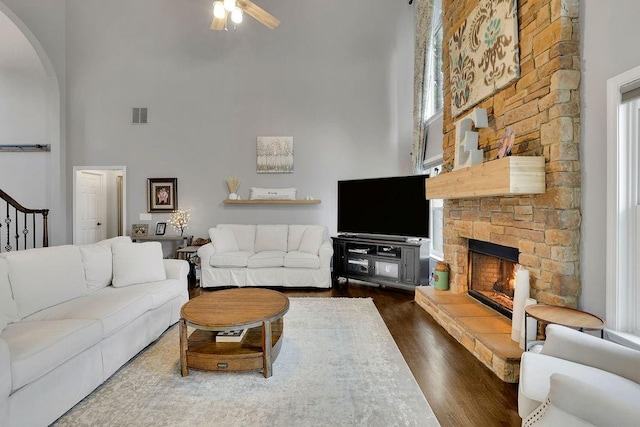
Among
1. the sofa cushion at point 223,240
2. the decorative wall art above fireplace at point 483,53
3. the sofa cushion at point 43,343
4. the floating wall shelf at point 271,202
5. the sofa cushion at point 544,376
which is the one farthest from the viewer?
the floating wall shelf at point 271,202

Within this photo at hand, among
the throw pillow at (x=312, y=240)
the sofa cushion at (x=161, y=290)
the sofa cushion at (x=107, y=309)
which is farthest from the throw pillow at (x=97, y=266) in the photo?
the throw pillow at (x=312, y=240)

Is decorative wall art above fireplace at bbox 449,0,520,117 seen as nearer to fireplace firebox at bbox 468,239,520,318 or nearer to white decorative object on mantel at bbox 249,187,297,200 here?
fireplace firebox at bbox 468,239,520,318

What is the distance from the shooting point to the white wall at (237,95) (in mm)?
5531

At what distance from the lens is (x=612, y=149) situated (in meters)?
1.79

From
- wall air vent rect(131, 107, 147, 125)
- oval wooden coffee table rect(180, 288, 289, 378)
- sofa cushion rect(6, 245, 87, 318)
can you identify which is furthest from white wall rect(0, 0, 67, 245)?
oval wooden coffee table rect(180, 288, 289, 378)

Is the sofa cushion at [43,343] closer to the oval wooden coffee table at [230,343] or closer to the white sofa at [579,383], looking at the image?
the oval wooden coffee table at [230,343]

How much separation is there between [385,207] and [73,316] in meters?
3.80

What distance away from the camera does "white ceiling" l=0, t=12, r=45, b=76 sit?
5324 millimetres

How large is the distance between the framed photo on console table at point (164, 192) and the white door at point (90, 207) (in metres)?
1.41

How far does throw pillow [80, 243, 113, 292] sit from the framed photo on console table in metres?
2.76

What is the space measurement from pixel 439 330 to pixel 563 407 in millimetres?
1924

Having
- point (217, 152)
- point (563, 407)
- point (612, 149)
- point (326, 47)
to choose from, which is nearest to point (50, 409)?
point (563, 407)

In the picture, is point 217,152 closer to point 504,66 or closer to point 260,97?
point 260,97

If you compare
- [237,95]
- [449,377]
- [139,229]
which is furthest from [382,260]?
[139,229]
